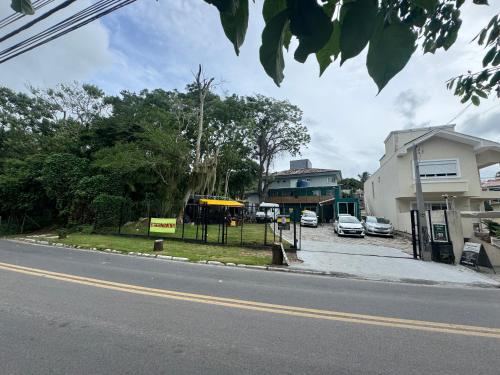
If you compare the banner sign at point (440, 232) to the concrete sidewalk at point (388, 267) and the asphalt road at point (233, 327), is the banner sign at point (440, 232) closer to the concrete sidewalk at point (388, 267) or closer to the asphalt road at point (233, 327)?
the concrete sidewalk at point (388, 267)

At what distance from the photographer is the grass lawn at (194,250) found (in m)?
10.5

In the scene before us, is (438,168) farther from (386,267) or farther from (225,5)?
(225,5)

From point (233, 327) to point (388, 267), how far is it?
317 inches

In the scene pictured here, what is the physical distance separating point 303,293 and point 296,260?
15.8ft

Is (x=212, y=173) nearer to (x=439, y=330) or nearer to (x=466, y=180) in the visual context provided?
(x=466, y=180)

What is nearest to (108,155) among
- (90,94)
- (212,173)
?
(212,173)

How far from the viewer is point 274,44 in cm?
76

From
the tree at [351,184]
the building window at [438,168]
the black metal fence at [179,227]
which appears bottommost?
the black metal fence at [179,227]

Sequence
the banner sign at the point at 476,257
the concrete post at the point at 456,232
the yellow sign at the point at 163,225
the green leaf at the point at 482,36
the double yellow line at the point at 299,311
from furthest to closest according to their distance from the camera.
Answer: the yellow sign at the point at 163,225
the concrete post at the point at 456,232
the banner sign at the point at 476,257
the double yellow line at the point at 299,311
the green leaf at the point at 482,36

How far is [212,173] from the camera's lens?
23.8 m

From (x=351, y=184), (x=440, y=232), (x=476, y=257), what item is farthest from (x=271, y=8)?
(x=351, y=184)

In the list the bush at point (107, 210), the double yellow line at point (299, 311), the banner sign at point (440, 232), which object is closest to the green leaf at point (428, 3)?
the double yellow line at point (299, 311)

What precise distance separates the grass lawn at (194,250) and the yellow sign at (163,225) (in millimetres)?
680

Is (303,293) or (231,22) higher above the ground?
(231,22)
